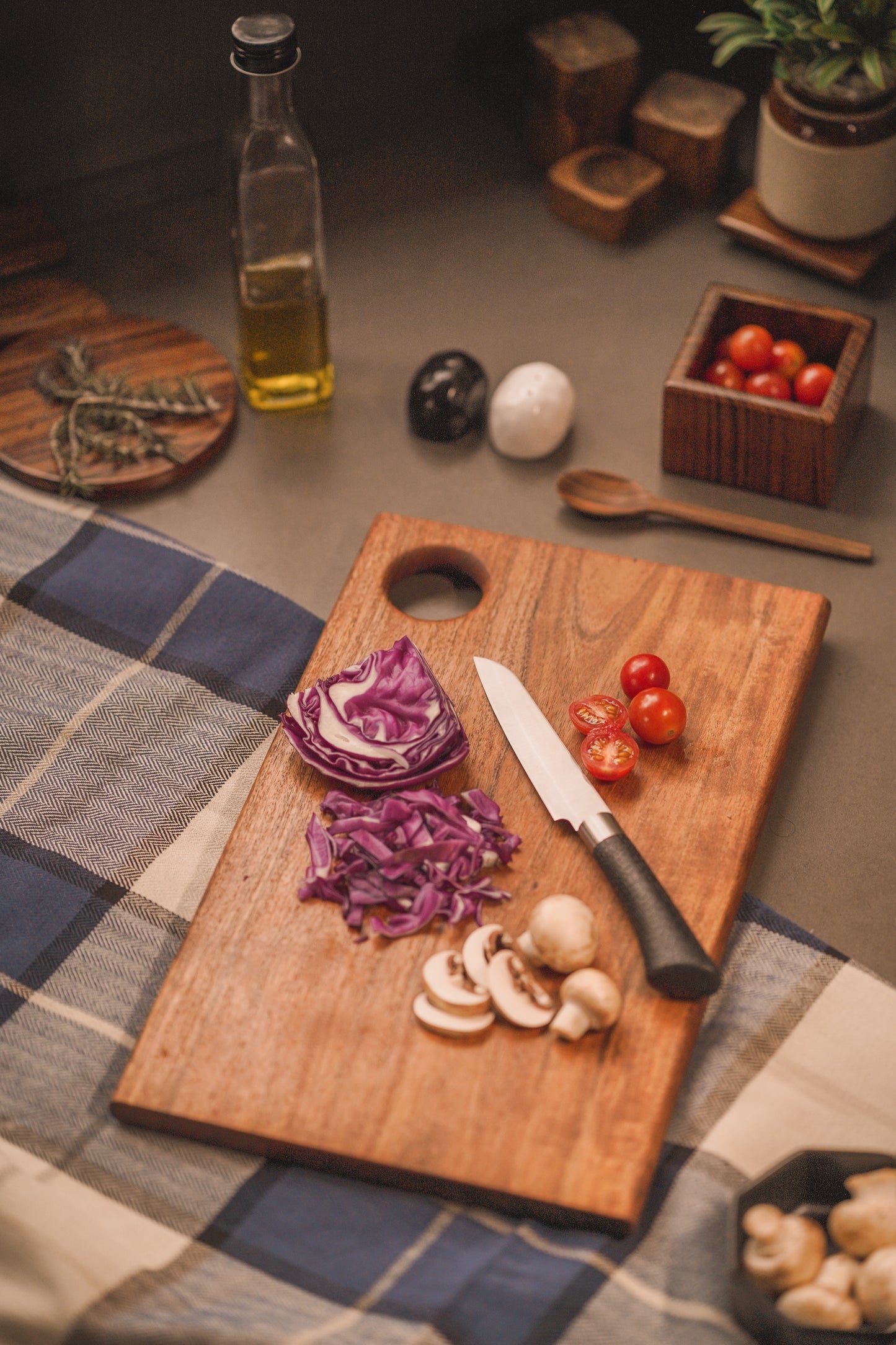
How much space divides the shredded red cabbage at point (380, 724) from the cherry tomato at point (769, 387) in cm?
59

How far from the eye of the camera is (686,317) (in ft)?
6.03

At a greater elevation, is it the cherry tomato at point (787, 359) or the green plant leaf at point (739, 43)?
the green plant leaf at point (739, 43)

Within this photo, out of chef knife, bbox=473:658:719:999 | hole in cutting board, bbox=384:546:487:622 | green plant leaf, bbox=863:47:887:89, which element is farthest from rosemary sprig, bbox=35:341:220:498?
green plant leaf, bbox=863:47:887:89

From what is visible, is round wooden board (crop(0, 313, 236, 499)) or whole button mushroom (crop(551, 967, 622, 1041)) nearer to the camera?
whole button mushroom (crop(551, 967, 622, 1041))

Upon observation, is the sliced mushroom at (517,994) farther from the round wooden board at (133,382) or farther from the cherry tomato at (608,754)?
the round wooden board at (133,382)

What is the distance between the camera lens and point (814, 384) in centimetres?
155

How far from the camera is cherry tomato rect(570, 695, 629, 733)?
121 centimetres

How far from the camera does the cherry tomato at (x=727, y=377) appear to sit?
1.57 m

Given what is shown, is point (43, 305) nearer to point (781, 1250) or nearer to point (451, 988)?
point (451, 988)

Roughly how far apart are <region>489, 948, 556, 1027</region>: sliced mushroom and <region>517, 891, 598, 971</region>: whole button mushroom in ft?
0.06

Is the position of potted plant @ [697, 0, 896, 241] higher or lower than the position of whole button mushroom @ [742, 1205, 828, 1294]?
higher

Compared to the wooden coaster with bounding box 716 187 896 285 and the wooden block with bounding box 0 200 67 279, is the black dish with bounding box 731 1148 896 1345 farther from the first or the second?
the wooden block with bounding box 0 200 67 279

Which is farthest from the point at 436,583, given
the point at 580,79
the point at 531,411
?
the point at 580,79

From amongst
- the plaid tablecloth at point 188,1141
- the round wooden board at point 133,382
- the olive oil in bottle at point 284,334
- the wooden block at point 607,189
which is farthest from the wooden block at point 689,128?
the plaid tablecloth at point 188,1141
